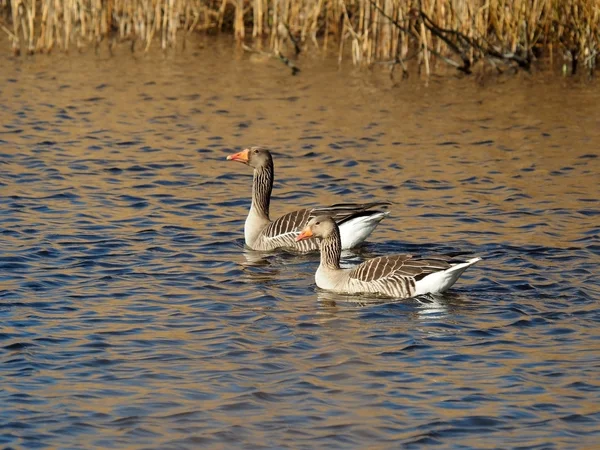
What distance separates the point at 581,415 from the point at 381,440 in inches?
55.6

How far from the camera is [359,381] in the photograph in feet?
26.3

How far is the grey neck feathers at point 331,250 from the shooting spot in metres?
10.8

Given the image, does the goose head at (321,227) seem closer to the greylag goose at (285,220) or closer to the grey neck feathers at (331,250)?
the grey neck feathers at (331,250)

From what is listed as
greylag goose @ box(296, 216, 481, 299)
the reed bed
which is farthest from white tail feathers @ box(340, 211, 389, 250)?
the reed bed

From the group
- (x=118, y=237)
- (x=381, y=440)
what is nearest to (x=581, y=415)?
(x=381, y=440)

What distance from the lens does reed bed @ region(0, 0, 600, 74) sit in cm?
2045

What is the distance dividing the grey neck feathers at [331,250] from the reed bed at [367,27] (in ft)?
28.9

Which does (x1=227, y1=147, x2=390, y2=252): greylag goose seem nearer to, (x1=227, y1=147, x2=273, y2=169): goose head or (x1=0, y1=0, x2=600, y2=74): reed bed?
(x1=227, y1=147, x2=273, y2=169): goose head

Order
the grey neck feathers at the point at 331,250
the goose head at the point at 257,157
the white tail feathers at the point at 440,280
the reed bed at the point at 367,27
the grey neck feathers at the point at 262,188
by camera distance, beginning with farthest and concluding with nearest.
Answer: the reed bed at the point at 367,27
the goose head at the point at 257,157
the grey neck feathers at the point at 262,188
the grey neck feathers at the point at 331,250
the white tail feathers at the point at 440,280

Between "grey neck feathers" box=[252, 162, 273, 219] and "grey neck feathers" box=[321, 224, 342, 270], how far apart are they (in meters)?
2.09

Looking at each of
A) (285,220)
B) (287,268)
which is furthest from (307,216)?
(287,268)

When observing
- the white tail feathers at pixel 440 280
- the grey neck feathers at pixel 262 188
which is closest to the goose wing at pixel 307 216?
the grey neck feathers at pixel 262 188

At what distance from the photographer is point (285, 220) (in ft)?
40.8

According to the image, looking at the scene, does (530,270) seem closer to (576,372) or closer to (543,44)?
(576,372)
